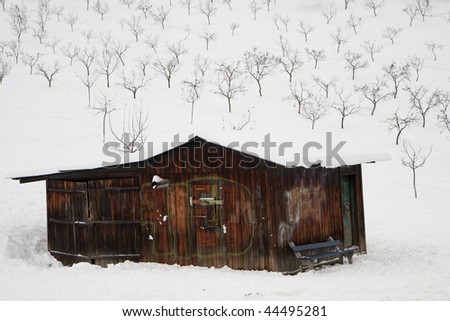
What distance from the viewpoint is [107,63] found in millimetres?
44344

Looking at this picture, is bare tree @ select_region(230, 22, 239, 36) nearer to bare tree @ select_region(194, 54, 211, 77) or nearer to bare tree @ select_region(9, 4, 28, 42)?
bare tree @ select_region(194, 54, 211, 77)

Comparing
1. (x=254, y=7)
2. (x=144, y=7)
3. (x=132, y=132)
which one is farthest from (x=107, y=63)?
(x=254, y=7)

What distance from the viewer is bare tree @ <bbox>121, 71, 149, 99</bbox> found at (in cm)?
3686

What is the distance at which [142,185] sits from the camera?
10.7 meters

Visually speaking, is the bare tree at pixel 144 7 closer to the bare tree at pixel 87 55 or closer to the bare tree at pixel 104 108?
the bare tree at pixel 87 55

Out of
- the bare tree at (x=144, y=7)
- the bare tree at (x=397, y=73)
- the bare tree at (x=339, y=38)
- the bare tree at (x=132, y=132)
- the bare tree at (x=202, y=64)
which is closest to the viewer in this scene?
the bare tree at (x=132, y=132)

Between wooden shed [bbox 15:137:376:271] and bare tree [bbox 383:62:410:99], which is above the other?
bare tree [bbox 383:62:410:99]

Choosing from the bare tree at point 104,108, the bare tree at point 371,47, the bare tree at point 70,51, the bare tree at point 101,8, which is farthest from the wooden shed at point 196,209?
the bare tree at point 101,8

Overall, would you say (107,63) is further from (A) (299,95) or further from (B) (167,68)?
(A) (299,95)

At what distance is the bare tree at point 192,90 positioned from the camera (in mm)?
36094

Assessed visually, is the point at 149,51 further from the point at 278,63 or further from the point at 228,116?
the point at 228,116

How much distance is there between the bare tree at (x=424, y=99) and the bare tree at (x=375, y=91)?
205 cm

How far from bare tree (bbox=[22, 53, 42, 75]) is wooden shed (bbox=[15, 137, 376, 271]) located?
3451 centimetres

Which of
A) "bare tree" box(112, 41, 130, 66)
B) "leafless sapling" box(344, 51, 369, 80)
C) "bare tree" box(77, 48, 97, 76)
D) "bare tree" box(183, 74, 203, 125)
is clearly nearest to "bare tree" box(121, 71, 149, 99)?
"bare tree" box(183, 74, 203, 125)
